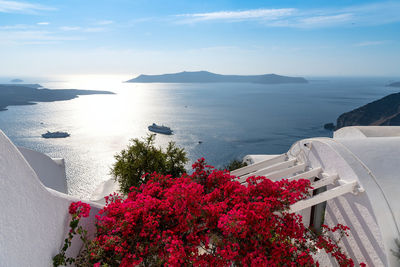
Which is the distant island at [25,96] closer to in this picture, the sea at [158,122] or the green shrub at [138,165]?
the sea at [158,122]

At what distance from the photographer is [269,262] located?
4.65 meters

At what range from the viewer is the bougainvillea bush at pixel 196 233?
176 inches

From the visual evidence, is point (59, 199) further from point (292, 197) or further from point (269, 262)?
point (292, 197)

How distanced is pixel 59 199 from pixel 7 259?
143cm

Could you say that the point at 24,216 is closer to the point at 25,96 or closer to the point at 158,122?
the point at 158,122

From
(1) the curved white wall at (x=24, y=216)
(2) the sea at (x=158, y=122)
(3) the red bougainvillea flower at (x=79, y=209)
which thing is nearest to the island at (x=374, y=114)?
(2) the sea at (x=158, y=122)

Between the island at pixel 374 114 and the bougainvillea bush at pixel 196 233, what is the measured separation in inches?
4169

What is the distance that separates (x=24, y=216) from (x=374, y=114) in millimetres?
124148

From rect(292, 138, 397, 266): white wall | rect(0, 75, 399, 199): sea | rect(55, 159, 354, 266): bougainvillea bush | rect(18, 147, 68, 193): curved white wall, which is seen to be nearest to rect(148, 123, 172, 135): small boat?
rect(0, 75, 399, 199): sea

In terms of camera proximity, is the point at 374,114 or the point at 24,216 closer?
the point at 24,216

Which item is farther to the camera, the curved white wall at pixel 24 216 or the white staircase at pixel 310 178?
the white staircase at pixel 310 178

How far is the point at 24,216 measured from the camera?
139 inches

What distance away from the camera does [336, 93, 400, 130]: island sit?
103 meters

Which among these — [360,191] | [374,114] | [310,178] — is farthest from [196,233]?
Answer: [374,114]
